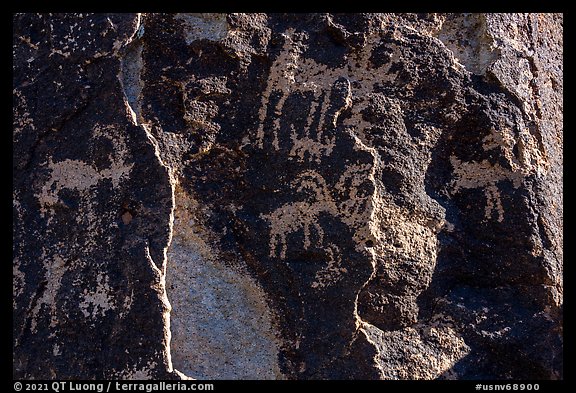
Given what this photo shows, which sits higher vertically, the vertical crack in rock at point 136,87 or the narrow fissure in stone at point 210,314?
the vertical crack in rock at point 136,87

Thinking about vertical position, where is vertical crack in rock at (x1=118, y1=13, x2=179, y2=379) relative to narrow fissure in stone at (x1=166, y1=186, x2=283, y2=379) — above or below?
above

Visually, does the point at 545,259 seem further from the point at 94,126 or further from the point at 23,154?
the point at 23,154

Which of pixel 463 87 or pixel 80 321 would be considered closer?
pixel 80 321

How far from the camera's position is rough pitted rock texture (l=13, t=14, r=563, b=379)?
143 centimetres

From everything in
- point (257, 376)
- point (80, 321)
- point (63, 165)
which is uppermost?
point (63, 165)

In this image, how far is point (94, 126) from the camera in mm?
1468

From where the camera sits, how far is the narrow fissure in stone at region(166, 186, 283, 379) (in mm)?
1430


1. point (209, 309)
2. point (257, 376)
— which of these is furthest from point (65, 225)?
point (257, 376)

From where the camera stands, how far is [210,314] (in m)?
1.45

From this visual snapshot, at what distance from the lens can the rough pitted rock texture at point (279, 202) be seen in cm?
143

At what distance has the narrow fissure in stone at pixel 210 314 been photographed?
1.43 metres

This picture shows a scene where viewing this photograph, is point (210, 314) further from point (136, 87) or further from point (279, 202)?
point (136, 87)

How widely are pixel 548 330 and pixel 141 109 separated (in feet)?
2.73

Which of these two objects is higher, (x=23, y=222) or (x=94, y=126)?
(x=94, y=126)
